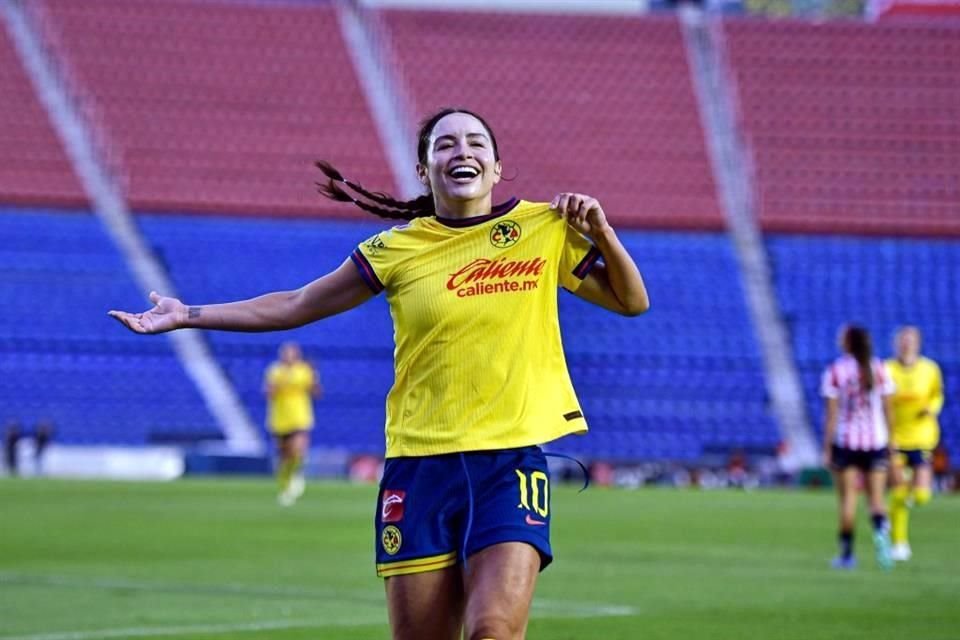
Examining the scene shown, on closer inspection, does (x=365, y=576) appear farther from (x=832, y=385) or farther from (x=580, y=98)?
(x=580, y=98)

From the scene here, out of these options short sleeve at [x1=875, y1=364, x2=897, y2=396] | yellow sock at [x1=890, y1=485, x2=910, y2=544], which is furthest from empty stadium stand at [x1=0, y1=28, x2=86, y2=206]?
short sleeve at [x1=875, y1=364, x2=897, y2=396]

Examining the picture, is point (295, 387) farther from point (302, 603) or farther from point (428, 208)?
point (428, 208)

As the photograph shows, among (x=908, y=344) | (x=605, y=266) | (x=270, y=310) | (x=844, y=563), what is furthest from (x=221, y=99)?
(x=605, y=266)

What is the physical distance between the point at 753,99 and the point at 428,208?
142ft

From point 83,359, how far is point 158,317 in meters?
35.1


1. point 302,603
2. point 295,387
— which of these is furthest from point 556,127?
point 302,603

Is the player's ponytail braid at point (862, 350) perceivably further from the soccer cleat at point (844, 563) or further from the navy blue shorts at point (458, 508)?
the navy blue shorts at point (458, 508)

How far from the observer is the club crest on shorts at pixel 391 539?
18.9 ft

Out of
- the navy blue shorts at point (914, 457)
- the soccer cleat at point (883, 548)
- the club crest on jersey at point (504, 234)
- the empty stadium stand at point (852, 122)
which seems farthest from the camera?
the empty stadium stand at point (852, 122)

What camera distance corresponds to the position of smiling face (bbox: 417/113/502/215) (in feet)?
19.4

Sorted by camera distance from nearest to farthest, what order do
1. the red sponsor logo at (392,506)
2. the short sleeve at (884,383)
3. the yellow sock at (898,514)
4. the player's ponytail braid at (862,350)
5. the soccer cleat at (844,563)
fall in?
the red sponsor logo at (392,506), the soccer cleat at (844,563), the player's ponytail braid at (862,350), the short sleeve at (884,383), the yellow sock at (898,514)

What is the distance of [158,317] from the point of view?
6141 millimetres

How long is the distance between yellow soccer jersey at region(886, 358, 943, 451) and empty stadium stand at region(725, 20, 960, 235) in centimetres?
2450

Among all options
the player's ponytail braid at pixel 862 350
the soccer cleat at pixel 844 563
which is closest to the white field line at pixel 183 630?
the soccer cleat at pixel 844 563
